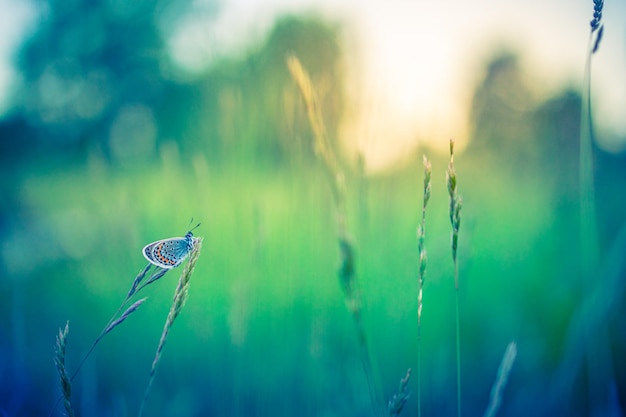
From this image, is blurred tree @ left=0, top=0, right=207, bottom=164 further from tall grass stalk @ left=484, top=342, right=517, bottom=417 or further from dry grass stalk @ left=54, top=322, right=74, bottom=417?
tall grass stalk @ left=484, top=342, right=517, bottom=417

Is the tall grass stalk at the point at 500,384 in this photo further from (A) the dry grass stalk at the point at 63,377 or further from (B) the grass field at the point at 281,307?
(A) the dry grass stalk at the point at 63,377

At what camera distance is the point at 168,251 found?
0.75 meters

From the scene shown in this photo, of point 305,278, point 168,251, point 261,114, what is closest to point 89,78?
point 261,114

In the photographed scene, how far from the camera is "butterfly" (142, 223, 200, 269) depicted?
2.20 feet

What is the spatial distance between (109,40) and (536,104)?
9.34 meters

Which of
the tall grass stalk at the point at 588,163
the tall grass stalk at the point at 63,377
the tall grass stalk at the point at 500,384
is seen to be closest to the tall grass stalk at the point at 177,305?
the tall grass stalk at the point at 63,377

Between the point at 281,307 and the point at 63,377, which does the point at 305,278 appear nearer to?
the point at 281,307

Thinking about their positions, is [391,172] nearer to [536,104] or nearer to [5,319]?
[5,319]

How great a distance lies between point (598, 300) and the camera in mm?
841

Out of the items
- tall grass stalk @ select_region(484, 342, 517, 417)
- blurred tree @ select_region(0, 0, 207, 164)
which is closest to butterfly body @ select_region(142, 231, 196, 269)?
tall grass stalk @ select_region(484, 342, 517, 417)

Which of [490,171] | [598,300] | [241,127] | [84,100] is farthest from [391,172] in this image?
[84,100]

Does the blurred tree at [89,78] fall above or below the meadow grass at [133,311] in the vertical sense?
above

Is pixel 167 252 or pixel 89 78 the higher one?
pixel 89 78

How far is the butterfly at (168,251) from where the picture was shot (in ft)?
2.20
